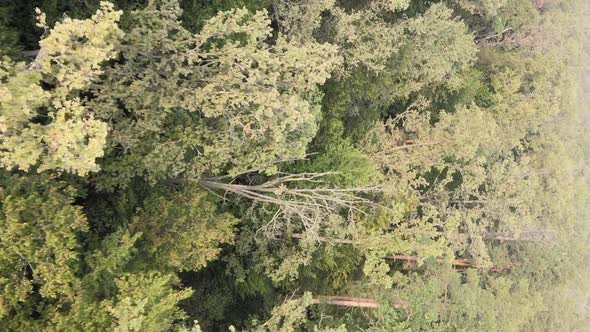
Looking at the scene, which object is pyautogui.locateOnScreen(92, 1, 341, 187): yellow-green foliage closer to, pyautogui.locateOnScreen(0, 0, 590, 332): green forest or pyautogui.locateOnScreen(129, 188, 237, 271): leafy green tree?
pyautogui.locateOnScreen(0, 0, 590, 332): green forest

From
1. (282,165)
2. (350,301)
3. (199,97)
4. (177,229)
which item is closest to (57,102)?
(199,97)

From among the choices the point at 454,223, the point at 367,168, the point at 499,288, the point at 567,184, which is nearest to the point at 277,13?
the point at 367,168

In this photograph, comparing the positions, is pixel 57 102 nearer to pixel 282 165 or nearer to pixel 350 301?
pixel 282 165

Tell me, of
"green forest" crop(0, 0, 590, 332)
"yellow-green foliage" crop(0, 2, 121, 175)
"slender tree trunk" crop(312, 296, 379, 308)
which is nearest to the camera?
"yellow-green foliage" crop(0, 2, 121, 175)

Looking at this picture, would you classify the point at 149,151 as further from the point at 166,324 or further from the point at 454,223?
the point at 454,223

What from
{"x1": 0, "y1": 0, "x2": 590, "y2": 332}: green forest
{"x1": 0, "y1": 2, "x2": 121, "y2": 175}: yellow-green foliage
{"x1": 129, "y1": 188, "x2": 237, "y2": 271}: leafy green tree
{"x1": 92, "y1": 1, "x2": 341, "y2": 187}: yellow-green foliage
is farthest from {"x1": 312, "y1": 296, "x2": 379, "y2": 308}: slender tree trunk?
{"x1": 0, "y1": 2, "x2": 121, "y2": 175}: yellow-green foliage

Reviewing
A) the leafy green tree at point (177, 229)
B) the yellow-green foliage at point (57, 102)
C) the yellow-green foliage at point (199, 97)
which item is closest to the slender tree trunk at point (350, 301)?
the leafy green tree at point (177, 229)

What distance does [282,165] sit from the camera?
43.9 ft

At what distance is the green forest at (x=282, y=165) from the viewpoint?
297 inches

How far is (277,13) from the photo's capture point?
492 inches

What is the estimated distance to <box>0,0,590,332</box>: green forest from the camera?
754 cm

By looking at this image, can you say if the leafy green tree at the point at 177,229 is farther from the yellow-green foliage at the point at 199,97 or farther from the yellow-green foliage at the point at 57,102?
the yellow-green foliage at the point at 57,102

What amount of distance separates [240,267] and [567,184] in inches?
684

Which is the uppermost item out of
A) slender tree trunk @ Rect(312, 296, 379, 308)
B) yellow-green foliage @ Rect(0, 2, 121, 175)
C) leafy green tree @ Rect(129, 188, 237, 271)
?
yellow-green foliage @ Rect(0, 2, 121, 175)
